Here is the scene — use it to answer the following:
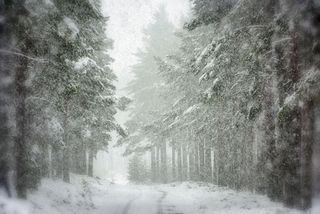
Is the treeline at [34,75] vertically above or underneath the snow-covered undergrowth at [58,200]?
above

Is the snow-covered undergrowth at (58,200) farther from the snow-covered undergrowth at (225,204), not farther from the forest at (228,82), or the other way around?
the snow-covered undergrowth at (225,204)

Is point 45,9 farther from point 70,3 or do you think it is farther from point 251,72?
point 251,72

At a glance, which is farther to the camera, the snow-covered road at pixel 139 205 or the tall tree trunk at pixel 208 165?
the tall tree trunk at pixel 208 165

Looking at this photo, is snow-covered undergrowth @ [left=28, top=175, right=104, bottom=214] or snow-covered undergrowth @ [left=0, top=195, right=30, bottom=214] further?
snow-covered undergrowth @ [left=28, top=175, right=104, bottom=214]

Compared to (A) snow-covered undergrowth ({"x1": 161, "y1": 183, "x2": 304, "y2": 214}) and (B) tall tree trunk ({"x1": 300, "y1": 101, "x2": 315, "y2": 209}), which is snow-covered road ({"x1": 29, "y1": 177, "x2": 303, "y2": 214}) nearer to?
(A) snow-covered undergrowth ({"x1": 161, "y1": 183, "x2": 304, "y2": 214})

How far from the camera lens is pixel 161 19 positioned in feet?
144

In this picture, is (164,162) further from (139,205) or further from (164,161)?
(139,205)

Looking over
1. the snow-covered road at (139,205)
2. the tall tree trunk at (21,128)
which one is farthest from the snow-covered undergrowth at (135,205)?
the tall tree trunk at (21,128)

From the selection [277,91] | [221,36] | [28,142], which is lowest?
[28,142]

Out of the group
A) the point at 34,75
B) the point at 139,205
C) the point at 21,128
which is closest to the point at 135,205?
the point at 139,205

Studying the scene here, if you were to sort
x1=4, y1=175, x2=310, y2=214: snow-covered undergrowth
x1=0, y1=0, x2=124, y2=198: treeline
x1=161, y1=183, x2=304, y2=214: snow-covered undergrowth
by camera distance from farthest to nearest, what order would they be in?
1. x1=161, y1=183, x2=304, y2=214: snow-covered undergrowth
2. x1=4, y1=175, x2=310, y2=214: snow-covered undergrowth
3. x1=0, y1=0, x2=124, y2=198: treeline

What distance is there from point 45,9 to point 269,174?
1023cm

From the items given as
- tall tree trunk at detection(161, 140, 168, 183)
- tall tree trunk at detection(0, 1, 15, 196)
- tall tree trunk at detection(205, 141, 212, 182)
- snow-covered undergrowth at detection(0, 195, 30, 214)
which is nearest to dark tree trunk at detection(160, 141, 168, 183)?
tall tree trunk at detection(161, 140, 168, 183)

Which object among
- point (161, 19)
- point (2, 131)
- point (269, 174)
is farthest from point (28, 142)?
point (161, 19)
